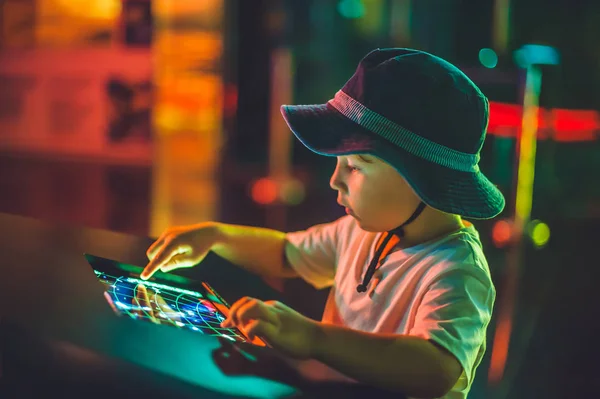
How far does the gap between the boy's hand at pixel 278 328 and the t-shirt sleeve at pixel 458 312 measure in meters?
0.12

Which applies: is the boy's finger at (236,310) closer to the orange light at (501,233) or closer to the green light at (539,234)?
the orange light at (501,233)

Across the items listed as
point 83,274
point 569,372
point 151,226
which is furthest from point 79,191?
point 83,274

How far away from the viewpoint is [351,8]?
4.29 m

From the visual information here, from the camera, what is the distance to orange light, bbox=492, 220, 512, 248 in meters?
2.72

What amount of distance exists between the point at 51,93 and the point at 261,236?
4822mm

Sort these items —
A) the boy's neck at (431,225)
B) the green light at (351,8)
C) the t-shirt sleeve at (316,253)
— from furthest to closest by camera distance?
the green light at (351,8) < the t-shirt sleeve at (316,253) < the boy's neck at (431,225)

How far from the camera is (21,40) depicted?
17.7 feet

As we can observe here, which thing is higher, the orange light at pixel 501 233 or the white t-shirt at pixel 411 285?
the white t-shirt at pixel 411 285

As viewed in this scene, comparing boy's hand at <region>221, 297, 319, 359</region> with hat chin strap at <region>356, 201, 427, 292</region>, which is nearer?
boy's hand at <region>221, 297, 319, 359</region>

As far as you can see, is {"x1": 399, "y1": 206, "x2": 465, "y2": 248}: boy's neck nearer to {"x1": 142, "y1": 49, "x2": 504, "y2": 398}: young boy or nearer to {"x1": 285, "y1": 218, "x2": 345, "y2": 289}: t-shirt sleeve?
{"x1": 142, "y1": 49, "x2": 504, "y2": 398}: young boy

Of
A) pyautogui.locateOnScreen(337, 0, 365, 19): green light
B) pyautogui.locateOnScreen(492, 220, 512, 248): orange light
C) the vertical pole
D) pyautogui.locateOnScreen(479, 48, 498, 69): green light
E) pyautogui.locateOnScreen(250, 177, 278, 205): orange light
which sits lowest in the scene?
pyautogui.locateOnScreen(250, 177, 278, 205): orange light

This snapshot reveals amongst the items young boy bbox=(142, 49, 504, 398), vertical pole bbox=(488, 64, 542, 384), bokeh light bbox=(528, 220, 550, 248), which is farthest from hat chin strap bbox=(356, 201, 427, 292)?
bokeh light bbox=(528, 220, 550, 248)

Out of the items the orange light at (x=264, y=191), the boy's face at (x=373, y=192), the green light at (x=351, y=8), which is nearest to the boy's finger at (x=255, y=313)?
the boy's face at (x=373, y=192)

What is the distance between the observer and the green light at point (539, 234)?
9.24 ft
